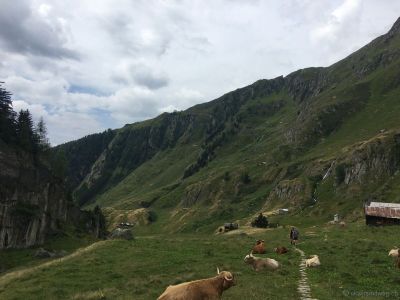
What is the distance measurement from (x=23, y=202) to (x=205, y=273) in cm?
8450

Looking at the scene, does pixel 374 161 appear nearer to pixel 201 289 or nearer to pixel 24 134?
pixel 24 134

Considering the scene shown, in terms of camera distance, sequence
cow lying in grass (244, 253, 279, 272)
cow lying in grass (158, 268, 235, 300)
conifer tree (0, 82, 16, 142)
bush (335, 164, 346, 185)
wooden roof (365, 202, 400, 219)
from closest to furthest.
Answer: cow lying in grass (158, 268, 235, 300) < cow lying in grass (244, 253, 279, 272) < wooden roof (365, 202, 400, 219) < conifer tree (0, 82, 16, 142) < bush (335, 164, 346, 185)

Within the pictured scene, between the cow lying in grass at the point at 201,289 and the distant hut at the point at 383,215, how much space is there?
6140 centimetres

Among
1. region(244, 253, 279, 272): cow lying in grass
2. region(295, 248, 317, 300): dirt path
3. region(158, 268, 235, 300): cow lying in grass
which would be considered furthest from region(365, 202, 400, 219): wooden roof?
region(158, 268, 235, 300): cow lying in grass

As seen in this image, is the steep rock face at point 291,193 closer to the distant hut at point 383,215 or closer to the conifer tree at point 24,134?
the distant hut at point 383,215

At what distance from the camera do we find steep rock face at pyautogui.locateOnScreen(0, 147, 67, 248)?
95938mm

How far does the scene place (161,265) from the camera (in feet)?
119

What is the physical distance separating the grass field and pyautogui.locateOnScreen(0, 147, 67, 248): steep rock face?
55.6 meters

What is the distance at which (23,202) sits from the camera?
105 meters

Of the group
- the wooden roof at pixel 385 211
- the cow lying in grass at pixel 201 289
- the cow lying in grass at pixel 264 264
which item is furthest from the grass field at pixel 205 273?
the wooden roof at pixel 385 211

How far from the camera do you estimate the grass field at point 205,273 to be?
25155 mm

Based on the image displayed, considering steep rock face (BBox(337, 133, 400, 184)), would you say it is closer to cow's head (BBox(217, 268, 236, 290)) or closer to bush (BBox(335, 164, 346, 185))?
bush (BBox(335, 164, 346, 185))

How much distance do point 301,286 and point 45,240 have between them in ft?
284

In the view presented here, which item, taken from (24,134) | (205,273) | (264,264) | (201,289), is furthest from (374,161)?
(201,289)
